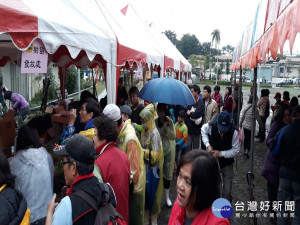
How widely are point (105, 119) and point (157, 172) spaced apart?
1.67 metres

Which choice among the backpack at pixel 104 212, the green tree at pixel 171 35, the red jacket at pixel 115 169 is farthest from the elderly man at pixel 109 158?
the green tree at pixel 171 35

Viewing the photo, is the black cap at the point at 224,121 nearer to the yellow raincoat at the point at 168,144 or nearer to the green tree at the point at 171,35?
the yellow raincoat at the point at 168,144

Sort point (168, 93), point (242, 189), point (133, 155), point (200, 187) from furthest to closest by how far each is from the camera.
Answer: point (242, 189), point (168, 93), point (133, 155), point (200, 187)

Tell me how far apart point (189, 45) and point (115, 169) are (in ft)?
415

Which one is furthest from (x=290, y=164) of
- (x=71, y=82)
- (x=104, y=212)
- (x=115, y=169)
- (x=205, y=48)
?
(x=205, y=48)

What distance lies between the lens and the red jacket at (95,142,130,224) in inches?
95.4

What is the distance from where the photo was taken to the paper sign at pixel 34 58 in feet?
8.20

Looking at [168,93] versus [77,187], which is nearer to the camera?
[77,187]

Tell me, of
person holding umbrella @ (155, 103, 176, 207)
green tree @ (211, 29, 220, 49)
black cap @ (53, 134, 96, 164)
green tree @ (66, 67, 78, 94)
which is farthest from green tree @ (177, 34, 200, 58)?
black cap @ (53, 134, 96, 164)

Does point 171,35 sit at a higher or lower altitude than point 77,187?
higher

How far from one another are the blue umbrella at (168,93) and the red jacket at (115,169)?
2.30 meters

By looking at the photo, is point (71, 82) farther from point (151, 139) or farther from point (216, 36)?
point (216, 36)

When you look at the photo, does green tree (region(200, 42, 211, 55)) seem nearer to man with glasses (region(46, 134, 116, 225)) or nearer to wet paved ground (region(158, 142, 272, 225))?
wet paved ground (region(158, 142, 272, 225))

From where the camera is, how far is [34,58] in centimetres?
262
